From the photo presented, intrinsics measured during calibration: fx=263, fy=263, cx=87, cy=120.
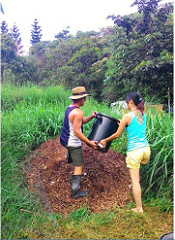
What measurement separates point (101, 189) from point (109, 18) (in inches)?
288

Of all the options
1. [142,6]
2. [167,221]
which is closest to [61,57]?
[142,6]

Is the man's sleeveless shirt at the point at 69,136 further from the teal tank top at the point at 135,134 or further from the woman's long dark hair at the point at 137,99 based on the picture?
the woman's long dark hair at the point at 137,99

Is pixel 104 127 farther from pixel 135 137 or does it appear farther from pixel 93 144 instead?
pixel 135 137

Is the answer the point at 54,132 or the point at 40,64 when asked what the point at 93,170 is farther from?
the point at 40,64

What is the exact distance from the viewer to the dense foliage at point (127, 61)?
8.34 meters

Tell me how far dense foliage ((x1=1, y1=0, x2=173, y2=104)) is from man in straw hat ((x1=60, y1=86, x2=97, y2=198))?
158 inches

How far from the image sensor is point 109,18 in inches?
362

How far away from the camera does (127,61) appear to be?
350 inches

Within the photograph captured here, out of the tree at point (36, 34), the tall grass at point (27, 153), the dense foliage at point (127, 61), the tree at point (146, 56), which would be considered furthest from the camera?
the tree at point (36, 34)

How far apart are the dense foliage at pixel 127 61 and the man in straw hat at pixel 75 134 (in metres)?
4.01

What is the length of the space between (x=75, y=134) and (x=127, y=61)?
6.41 meters

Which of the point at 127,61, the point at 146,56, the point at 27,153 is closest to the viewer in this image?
the point at 27,153

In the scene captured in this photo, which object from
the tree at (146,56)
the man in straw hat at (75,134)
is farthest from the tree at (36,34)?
the man in straw hat at (75,134)

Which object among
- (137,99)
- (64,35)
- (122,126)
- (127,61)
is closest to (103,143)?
(122,126)
